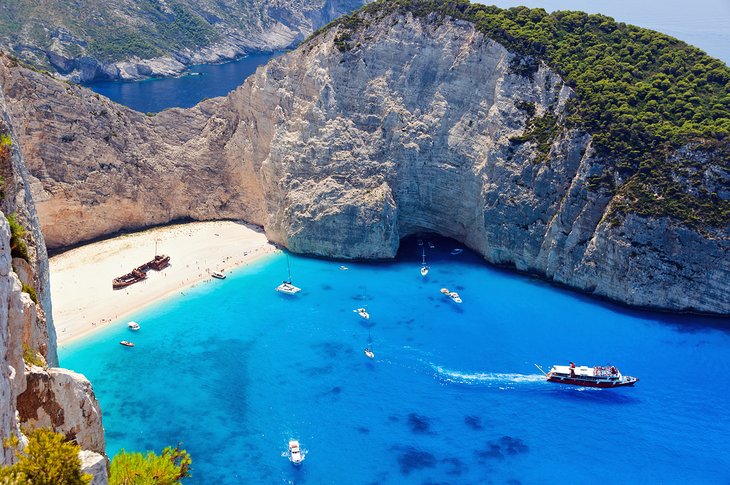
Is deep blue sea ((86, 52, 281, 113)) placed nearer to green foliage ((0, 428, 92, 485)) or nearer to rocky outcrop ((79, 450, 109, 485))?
rocky outcrop ((79, 450, 109, 485))

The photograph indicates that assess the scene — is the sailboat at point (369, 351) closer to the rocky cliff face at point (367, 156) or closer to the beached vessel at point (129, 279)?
the rocky cliff face at point (367, 156)

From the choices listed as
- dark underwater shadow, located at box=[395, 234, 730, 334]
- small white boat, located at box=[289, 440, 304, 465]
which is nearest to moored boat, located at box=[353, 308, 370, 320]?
dark underwater shadow, located at box=[395, 234, 730, 334]

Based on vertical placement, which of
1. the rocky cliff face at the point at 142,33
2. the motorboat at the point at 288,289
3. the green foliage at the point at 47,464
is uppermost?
the rocky cliff face at the point at 142,33

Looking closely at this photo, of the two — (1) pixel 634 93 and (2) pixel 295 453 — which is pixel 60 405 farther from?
(1) pixel 634 93

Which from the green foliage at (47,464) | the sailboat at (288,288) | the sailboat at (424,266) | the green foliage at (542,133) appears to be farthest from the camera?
the sailboat at (424,266)

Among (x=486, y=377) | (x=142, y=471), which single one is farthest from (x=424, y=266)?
(x=142, y=471)

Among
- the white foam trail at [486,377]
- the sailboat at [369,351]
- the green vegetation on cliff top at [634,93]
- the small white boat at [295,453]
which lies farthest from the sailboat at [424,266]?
the small white boat at [295,453]
